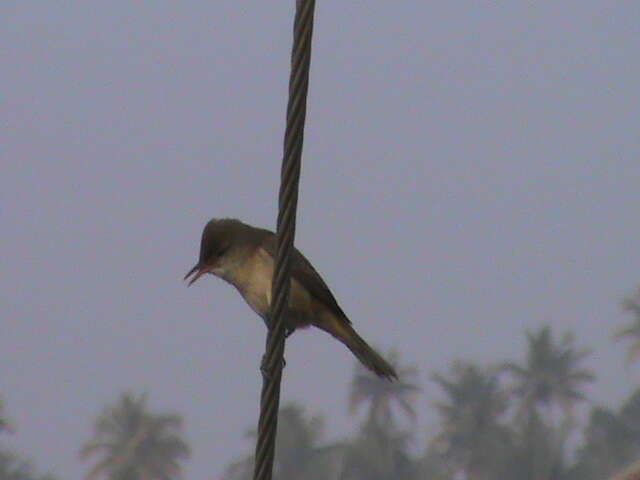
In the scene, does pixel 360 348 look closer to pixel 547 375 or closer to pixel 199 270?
pixel 199 270

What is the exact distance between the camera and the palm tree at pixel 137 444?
82125 millimetres

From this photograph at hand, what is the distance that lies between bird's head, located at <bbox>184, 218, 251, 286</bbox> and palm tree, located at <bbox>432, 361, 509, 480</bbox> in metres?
86.7

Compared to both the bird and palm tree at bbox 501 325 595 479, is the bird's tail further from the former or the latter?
palm tree at bbox 501 325 595 479

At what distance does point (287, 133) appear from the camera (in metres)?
2.77

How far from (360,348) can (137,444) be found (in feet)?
254

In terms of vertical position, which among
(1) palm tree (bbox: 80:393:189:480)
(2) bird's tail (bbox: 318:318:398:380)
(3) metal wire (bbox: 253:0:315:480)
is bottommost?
(3) metal wire (bbox: 253:0:315:480)

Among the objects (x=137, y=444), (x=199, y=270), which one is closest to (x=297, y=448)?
(x=137, y=444)

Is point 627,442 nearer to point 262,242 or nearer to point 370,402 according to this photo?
point 370,402

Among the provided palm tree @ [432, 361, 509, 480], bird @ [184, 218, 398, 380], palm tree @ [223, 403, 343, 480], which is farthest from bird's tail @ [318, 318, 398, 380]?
palm tree @ [432, 361, 509, 480]

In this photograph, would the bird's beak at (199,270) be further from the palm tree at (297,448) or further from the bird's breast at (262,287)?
the palm tree at (297,448)

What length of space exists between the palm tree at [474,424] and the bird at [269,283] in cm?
8689

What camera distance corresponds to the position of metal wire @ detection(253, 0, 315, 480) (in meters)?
2.73

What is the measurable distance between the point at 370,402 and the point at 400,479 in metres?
5.64

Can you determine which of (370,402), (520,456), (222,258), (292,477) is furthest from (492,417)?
(222,258)
